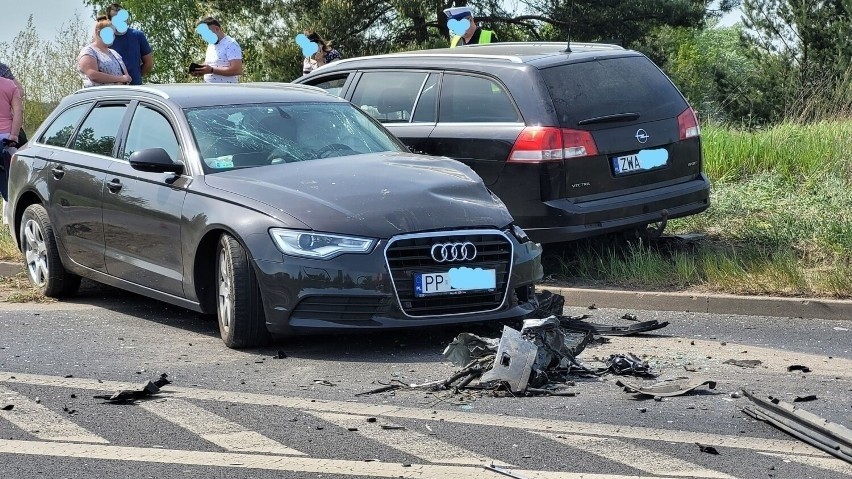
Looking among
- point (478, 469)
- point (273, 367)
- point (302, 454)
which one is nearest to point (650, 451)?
point (478, 469)

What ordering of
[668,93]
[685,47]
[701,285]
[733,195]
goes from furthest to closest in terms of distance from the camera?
[685,47]
[733,195]
[668,93]
[701,285]

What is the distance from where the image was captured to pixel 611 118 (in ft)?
32.3

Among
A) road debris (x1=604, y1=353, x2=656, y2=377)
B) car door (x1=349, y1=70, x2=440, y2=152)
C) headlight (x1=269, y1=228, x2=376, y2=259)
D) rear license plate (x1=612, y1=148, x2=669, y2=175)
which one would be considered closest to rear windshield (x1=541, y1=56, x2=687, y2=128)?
rear license plate (x1=612, y1=148, x2=669, y2=175)

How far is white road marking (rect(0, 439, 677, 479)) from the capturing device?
5.20 m

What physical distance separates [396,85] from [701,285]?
298 cm

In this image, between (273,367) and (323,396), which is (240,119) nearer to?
(273,367)

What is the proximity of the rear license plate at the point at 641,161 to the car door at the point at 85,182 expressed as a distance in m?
3.51

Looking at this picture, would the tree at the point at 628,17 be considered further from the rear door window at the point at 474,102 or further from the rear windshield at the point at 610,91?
the rear door window at the point at 474,102

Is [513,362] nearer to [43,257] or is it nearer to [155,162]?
[155,162]

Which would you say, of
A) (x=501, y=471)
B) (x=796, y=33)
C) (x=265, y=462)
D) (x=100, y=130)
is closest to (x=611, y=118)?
(x=100, y=130)

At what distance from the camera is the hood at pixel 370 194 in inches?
299

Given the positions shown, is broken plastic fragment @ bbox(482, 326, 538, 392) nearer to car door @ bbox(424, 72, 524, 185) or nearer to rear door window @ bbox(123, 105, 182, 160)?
rear door window @ bbox(123, 105, 182, 160)

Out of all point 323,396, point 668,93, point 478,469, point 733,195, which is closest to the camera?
point 478,469

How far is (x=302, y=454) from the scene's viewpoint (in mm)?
5523
